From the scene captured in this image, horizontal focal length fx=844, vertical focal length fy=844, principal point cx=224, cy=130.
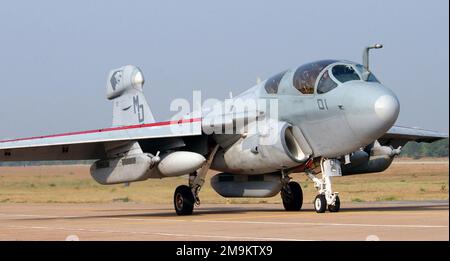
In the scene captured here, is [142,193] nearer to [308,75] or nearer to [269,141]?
[269,141]

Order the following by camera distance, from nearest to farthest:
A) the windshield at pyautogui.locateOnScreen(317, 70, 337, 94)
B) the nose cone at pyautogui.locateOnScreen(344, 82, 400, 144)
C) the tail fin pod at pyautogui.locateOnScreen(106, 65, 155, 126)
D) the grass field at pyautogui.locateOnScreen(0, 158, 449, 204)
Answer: the nose cone at pyautogui.locateOnScreen(344, 82, 400, 144) → the windshield at pyautogui.locateOnScreen(317, 70, 337, 94) → the tail fin pod at pyautogui.locateOnScreen(106, 65, 155, 126) → the grass field at pyautogui.locateOnScreen(0, 158, 449, 204)

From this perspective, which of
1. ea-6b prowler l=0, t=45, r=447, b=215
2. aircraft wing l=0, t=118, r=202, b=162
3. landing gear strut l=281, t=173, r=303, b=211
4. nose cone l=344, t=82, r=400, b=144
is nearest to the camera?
nose cone l=344, t=82, r=400, b=144

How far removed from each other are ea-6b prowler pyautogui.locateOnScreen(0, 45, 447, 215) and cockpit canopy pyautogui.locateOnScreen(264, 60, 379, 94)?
21 mm

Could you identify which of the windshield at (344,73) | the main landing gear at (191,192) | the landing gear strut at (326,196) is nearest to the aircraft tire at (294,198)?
the main landing gear at (191,192)

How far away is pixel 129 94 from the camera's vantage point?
77.9 ft

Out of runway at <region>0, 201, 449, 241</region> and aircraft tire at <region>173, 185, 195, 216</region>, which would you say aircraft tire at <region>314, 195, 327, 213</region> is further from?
aircraft tire at <region>173, 185, 195, 216</region>

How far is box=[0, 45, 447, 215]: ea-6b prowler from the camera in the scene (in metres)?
17.5

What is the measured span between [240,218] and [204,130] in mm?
2907

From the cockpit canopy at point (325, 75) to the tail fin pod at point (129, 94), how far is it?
6.36 m

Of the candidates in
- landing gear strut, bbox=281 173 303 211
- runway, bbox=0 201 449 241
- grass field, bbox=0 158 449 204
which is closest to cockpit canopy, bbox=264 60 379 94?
runway, bbox=0 201 449 241
